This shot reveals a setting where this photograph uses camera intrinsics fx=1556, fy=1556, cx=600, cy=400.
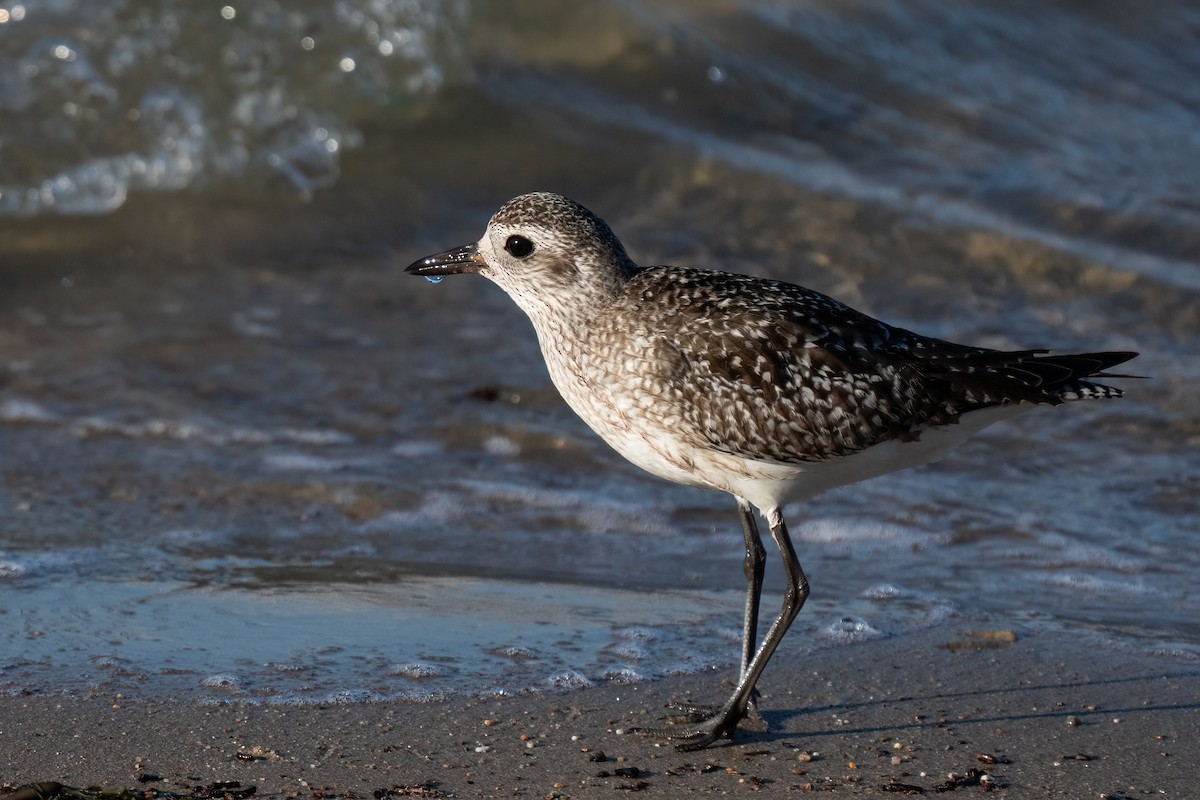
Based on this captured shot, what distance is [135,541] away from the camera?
669 centimetres

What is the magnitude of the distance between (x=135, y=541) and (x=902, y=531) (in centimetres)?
338

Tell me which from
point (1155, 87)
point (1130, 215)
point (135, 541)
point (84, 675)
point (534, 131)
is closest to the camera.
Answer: point (84, 675)

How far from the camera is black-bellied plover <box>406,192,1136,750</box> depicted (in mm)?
5133

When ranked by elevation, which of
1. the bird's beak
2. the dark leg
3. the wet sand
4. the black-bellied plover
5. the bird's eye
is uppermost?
the bird's eye

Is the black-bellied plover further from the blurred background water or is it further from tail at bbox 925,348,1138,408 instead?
the blurred background water

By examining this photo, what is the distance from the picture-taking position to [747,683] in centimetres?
507

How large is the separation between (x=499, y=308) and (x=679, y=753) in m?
5.32

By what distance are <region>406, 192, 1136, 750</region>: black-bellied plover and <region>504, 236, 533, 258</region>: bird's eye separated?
0.83 ft

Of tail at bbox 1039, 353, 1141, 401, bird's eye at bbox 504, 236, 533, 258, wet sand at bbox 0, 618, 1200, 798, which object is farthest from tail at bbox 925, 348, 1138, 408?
bird's eye at bbox 504, 236, 533, 258

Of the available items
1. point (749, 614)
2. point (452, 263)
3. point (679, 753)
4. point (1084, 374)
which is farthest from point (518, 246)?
point (1084, 374)

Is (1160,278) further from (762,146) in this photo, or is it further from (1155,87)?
(1155,87)

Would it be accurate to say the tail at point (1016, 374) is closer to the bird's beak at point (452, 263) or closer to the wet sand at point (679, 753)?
the wet sand at point (679, 753)

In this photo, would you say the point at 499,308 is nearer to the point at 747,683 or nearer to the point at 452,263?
the point at 452,263

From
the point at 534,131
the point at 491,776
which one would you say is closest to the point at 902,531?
the point at 491,776
